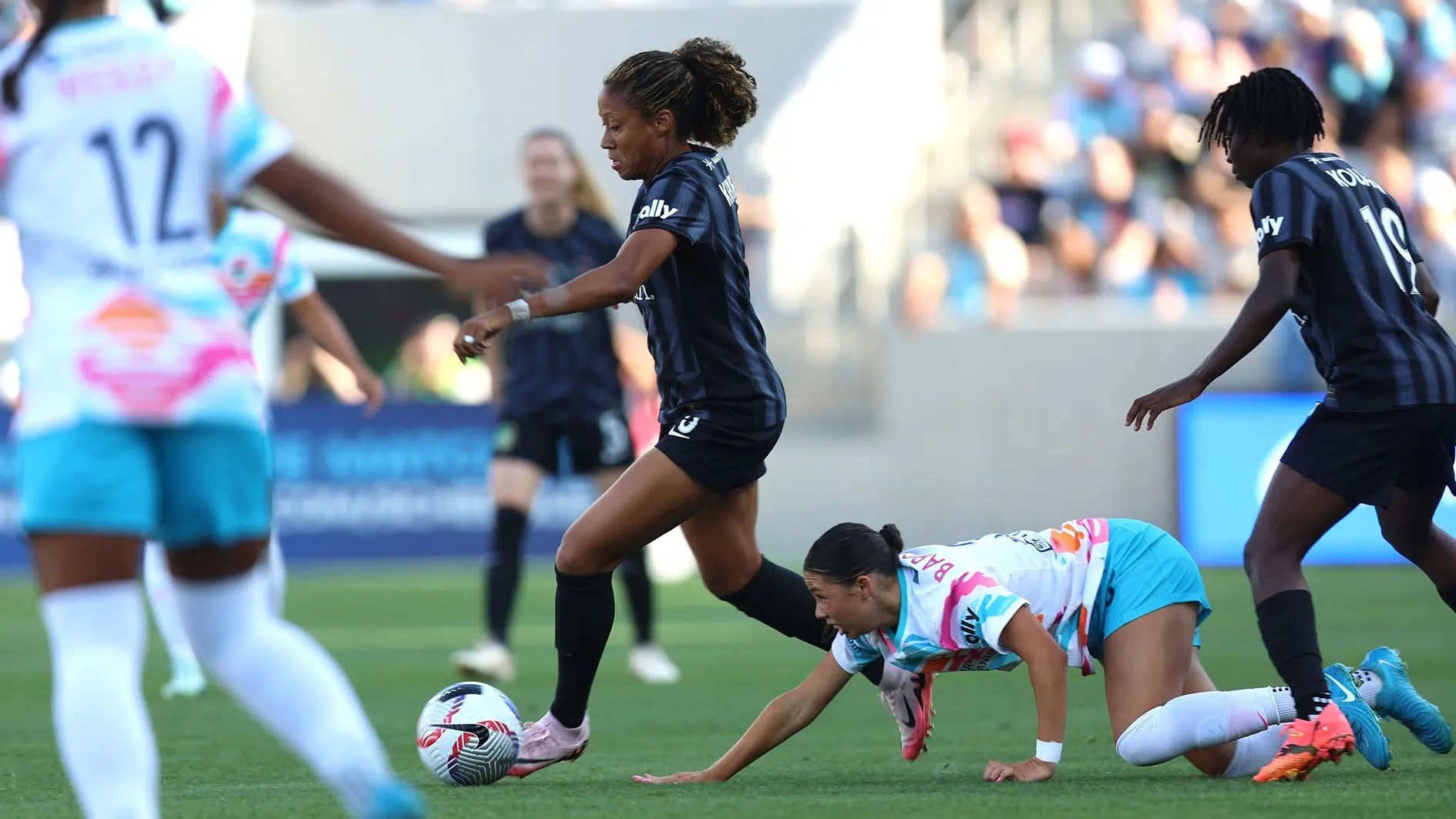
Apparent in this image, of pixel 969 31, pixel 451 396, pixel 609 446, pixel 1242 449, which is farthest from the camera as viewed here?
pixel 969 31

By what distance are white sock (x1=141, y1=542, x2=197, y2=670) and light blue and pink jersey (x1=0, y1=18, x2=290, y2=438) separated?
4.31m

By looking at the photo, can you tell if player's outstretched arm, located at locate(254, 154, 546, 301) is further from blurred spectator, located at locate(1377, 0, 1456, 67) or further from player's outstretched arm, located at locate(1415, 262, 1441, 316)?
blurred spectator, located at locate(1377, 0, 1456, 67)

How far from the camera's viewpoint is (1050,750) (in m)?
4.90

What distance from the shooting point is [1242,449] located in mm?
14617

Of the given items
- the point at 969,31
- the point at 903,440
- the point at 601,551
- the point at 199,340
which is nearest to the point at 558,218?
the point at 601,551

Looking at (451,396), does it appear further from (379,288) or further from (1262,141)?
(1262,141)

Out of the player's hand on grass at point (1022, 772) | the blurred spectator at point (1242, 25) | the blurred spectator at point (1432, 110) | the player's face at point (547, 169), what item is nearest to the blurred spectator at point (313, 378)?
the player's face at point (547, 169)

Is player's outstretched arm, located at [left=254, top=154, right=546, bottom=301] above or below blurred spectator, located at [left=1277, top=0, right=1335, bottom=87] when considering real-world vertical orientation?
below

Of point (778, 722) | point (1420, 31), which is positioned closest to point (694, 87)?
point (778, 722)

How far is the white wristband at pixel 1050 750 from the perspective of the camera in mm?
Answer: 4895

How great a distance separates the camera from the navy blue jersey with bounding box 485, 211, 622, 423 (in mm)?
8875

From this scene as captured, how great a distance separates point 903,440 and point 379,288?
7.33 meters

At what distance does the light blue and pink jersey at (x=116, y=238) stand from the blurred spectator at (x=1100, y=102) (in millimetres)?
16059

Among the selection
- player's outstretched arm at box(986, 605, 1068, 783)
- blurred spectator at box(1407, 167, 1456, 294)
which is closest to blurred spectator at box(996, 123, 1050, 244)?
blurred spectator at box(1407, 167, 1456, 294)
